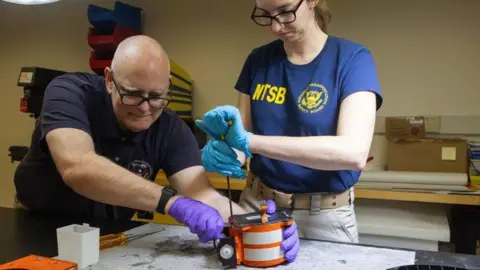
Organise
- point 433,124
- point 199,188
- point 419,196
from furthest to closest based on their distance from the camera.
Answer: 1. point 433,124
2. point 419,196
3. point 199,188

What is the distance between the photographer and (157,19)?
9.80 feet

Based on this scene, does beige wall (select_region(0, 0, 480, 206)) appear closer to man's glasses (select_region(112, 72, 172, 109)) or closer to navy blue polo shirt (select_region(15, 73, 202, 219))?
navy blue polo shirt (select_region(15, 73, 202, 219))

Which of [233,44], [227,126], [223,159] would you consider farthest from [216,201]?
[233,44]

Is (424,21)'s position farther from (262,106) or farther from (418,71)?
(262,106)

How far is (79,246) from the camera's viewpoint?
922 mm

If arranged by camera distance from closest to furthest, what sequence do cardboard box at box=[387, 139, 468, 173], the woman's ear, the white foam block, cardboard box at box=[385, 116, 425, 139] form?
the white foam block, the woman's ear, cardboard box at box=[387, 139, 468, 173], cardboard box at box=[385, 116, 425, 139]

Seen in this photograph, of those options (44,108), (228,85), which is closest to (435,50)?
(228,85)

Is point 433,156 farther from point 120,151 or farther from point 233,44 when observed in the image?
point 120,151

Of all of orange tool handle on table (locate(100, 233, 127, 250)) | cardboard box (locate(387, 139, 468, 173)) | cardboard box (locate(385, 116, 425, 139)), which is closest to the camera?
orange tool handle on table (locate(100, 233, 127, 250))

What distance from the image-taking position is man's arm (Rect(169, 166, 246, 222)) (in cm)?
130

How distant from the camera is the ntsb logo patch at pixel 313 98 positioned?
1214 millimetres

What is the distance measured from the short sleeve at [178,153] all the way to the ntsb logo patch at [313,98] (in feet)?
1.38

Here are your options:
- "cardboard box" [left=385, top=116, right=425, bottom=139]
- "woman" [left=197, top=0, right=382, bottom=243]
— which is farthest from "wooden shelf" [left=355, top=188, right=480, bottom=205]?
"woman" [left=197, top=0, right=382, bottom=243]

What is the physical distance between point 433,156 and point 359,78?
4.11ft
